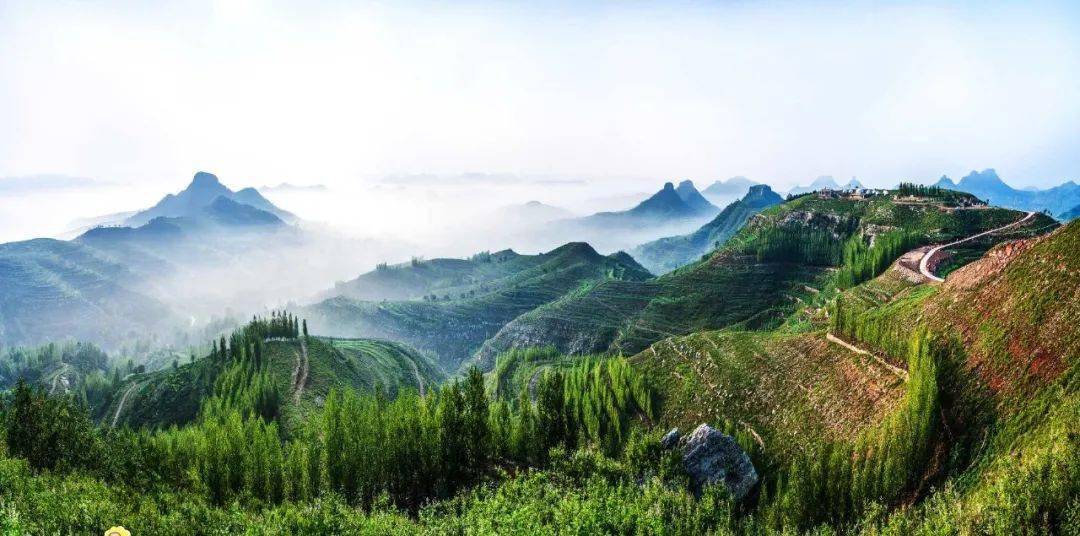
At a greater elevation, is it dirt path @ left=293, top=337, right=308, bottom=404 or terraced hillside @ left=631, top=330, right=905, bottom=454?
terraced hillside @ left=631, top=330, right=905, bottom=454

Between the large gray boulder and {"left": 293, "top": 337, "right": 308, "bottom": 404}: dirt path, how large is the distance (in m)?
119

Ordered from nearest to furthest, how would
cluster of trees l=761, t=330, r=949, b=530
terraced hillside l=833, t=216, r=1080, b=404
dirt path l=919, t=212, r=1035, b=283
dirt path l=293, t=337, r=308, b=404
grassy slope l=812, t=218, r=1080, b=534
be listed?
1. grassy slope l=812, t=218, r=1080, b=534
2. terraced hillside l=833, t=216, r=1080, b=404
3. cluster of trees l=761, t=330, r=949, b=530
4. dirt path l=919, t=212, r=1035, b=283
5. dirt path l=293, t=337, r=308, b=404

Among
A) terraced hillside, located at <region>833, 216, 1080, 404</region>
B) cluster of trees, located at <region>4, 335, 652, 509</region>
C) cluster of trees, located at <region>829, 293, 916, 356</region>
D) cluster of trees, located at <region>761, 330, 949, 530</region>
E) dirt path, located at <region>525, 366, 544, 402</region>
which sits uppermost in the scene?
terraced hillside, located at <region>833, 216, 1080, 404</region>

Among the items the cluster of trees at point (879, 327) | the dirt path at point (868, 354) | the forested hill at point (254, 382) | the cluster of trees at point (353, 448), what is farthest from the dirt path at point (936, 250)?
the forested hill at point (254, 382)

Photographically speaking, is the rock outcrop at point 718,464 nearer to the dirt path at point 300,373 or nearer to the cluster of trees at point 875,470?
the cluster of trees at point 875,470

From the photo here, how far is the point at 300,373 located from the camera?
169375 millimetres

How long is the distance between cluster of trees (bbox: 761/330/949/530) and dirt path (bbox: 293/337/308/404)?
437 feet

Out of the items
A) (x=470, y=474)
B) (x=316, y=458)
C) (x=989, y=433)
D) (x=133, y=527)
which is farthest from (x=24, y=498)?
(x=989, y=433)

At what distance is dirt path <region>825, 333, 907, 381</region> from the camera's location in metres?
71.2

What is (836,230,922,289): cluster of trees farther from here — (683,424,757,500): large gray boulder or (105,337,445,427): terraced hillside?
(105,337,445,427): terraced hillside

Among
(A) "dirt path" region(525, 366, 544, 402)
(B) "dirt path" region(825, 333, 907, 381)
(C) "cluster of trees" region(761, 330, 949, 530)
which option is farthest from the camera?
(A) "dirt path" region(525, 366, 544, 402)

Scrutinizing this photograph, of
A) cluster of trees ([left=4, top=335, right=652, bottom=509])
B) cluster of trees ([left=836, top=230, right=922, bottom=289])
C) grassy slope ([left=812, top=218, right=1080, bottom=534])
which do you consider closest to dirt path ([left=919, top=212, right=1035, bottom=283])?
cluster of trees ([left=836, top=230, right=922, bottom=289])

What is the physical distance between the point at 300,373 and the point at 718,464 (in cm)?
13953

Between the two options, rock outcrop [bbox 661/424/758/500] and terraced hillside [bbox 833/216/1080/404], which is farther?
rock outcrop [bbox 661/424/758/500]
